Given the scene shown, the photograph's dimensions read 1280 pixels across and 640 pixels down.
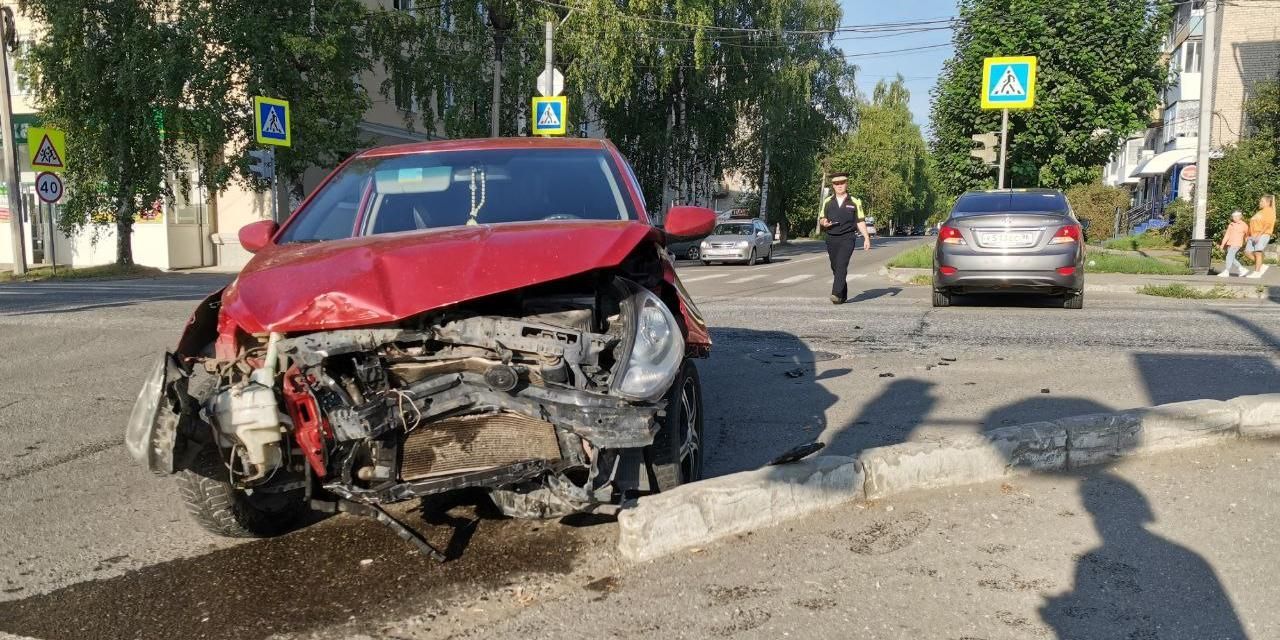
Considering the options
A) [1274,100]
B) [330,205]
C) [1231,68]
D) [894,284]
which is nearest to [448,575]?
[330,205]

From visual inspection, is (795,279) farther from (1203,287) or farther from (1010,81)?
(1203,287)

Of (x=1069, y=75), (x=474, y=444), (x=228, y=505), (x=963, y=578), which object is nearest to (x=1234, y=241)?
(x=1069, y=75)

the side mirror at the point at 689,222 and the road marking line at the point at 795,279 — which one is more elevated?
the side mirror at the point at 689,222

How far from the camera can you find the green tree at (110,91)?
2212cm

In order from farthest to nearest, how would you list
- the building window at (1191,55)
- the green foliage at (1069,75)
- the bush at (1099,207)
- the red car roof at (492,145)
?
the building window at (1191,55)
the bush at (1099,207)
the green foliage at (1069,75)
the red car roof at (492,145)

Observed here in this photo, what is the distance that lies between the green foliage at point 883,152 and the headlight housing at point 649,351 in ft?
226

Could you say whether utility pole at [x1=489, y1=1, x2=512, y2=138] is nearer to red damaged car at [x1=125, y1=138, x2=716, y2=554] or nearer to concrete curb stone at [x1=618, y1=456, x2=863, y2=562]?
concrete curb stone at [x1=618, y1=456, x2=863, y2=562]

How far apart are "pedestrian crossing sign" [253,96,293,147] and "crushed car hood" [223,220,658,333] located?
1687 centimetres

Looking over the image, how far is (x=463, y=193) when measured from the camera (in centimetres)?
451

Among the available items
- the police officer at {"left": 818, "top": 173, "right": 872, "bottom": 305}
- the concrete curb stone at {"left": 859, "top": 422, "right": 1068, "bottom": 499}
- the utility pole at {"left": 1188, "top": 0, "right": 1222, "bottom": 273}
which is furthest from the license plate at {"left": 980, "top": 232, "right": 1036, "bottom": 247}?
the utility pole at {"left": 1188, "top": 0, "right": 1222, "bottom": 273}

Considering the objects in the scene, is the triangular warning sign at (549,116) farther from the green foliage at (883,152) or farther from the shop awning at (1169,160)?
the green foliage at (883,152)

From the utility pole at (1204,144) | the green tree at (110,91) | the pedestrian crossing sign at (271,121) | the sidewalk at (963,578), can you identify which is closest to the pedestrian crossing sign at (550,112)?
the pedestrian crossing sign at (271,121)

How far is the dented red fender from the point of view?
311 centimetres

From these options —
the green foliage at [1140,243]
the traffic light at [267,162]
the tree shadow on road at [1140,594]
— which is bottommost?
the green foliage at [1140,243]
